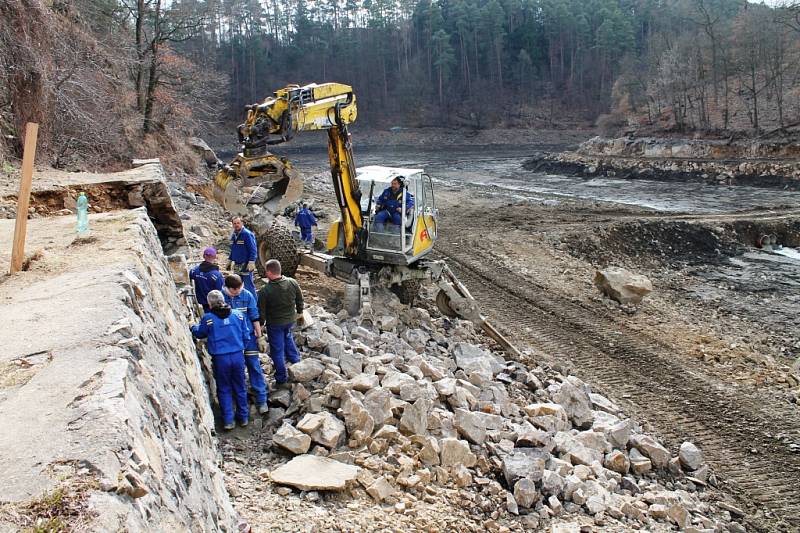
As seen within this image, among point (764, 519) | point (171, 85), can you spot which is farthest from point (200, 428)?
point (171, 85)

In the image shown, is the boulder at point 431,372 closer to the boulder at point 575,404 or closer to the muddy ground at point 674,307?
the boulder at point 575,404

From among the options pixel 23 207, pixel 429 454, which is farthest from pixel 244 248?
pixel 429 454

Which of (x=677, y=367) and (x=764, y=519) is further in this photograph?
(x=677, y=367)

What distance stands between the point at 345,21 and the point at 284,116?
80.1m

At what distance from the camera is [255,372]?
6121mm

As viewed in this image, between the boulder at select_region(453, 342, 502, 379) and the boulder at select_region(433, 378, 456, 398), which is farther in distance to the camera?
the boulder at select_region(453, 342, 502, 379)

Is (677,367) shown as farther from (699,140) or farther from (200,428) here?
(699,140)

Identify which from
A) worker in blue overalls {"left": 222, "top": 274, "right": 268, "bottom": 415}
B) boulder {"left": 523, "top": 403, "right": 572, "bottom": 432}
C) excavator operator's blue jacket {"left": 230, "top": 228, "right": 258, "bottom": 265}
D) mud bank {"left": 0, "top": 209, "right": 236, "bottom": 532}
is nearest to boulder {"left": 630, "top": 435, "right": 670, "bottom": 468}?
boulder {"left": 523, "top": 403, "right": 572, "bottom": 432}

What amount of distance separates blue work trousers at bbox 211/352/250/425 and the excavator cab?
430cm

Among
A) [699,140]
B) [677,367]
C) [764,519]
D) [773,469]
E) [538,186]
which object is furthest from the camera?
[699,140]

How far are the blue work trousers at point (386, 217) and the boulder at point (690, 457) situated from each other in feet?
16.0

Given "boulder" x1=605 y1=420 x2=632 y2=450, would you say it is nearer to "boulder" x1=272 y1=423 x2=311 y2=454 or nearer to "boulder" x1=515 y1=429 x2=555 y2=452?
"boulder" x1=515 y1=429 x2=555 y2=452

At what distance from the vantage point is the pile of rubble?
5262 mm

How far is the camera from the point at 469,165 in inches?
1684
